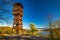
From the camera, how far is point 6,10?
217cm

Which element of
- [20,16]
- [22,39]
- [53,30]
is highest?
[20,16]

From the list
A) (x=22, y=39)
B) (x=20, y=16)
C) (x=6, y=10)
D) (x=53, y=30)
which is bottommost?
(x=22, y=39)

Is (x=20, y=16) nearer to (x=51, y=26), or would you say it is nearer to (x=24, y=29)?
(x=24, y=29)

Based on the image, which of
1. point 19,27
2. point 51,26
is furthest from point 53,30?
point 19,27

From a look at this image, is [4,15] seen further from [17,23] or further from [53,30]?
[17,23]

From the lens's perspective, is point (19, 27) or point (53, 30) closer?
point (53, 30)

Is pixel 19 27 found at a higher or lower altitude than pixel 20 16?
lower

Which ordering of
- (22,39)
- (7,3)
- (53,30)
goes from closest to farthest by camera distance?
1. (7,3)
2. (22,39)
3. (53,30)

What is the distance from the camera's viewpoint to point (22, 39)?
17.3 ft

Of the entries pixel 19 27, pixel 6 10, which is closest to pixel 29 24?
pixel 19 27

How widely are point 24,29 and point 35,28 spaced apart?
2.01 feet

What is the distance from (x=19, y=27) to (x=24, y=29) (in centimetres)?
70

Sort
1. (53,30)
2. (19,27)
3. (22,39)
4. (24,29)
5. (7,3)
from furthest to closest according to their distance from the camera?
(19,27) < (24,29) < (53,30) < (22,39) < (7,3)

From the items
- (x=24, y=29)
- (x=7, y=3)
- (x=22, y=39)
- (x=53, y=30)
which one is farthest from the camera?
(x=24, y=29)
